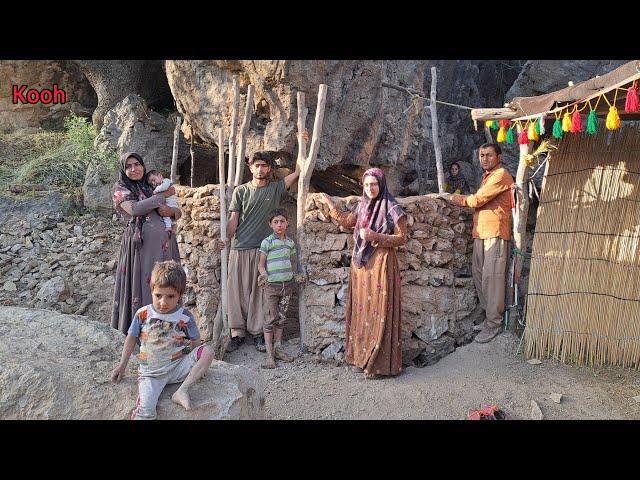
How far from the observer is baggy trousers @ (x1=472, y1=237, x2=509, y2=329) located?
534 cm

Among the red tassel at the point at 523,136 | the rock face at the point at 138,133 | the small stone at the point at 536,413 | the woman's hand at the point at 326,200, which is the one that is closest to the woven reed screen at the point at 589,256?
the red tassel at the point at 523,136

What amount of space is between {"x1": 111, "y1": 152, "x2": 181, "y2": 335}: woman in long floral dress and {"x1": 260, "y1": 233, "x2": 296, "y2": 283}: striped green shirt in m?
0.87

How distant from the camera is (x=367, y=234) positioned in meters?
4.69

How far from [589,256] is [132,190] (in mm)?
4120

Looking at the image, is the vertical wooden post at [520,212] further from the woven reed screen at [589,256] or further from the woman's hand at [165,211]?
the woman's hand at [165,211]

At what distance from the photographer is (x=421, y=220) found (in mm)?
5379

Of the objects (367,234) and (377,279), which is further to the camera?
(377,279)

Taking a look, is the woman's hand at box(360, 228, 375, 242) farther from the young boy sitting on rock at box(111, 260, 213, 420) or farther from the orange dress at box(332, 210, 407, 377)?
the young boy sitting on rock at box(111, 260, 213, 420)

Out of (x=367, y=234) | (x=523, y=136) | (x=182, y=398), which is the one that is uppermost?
(x=523, y=136)

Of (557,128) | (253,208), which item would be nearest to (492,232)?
(557,128)

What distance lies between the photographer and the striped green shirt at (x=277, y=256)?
5.15 metres

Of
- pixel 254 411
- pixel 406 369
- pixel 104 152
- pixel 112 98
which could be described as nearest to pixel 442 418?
pixel 406 369

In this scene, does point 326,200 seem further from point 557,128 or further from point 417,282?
point 557,128

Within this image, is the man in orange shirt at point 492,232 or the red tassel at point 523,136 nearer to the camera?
the red tassel at point 523,136
